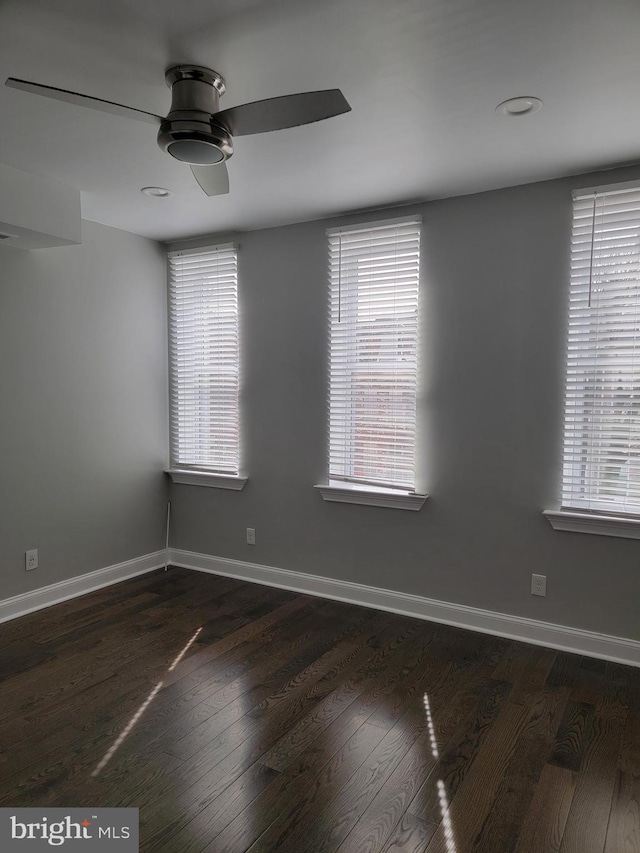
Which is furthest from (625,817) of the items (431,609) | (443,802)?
(431,609)

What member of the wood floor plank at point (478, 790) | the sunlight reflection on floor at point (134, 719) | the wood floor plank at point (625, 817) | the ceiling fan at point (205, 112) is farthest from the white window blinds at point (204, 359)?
the wood floor plank at point (625, 817)

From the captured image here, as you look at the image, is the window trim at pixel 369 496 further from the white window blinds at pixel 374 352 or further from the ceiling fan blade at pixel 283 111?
the ceiling fan blade at pixel 283 111

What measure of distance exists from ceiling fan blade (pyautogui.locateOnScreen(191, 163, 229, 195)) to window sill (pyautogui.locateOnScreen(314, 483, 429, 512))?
2048mm

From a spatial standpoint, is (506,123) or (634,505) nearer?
(506,123)

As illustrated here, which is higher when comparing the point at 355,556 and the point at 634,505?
the point at 634,505

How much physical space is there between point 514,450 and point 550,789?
5.65 feet

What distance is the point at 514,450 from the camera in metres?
3.31

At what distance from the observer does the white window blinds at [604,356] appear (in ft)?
9.70

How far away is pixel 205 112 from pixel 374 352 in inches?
77.4

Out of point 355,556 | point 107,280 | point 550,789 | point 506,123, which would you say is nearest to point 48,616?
point 355,556

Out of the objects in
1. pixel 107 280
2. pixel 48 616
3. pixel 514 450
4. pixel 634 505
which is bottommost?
pixel 48 616

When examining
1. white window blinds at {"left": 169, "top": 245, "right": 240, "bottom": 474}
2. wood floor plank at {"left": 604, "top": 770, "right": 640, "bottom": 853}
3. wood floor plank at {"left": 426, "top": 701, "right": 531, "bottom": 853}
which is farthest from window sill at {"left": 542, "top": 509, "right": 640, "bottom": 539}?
white window blinds at {"left": 169, "top": 245, "right": 240, "bottom": 474}

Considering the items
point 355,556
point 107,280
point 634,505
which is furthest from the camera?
point 107,280

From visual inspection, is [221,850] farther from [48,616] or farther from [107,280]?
[107,280]
